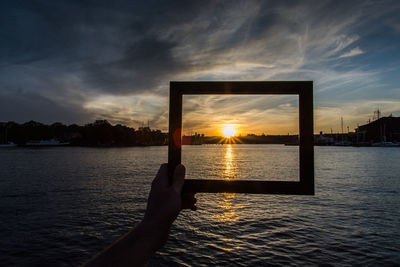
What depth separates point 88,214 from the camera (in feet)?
43.2

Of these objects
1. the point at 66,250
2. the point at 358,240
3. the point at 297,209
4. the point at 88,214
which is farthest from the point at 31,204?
the point at 358,240

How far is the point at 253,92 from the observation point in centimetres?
247

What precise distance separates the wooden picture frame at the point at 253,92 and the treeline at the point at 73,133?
182 meters

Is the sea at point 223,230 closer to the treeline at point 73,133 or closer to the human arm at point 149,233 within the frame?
the human arm at point 149,233

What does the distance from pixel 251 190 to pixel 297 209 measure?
46.9ft

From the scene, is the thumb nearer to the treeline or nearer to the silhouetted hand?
the silhouetted hand

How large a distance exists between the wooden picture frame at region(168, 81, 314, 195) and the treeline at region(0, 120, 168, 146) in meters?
182

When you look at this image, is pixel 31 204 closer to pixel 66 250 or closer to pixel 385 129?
pixel 66 250

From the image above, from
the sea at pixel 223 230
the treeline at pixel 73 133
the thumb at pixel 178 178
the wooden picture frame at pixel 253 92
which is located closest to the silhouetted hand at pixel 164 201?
the thumb at pixel 178 178

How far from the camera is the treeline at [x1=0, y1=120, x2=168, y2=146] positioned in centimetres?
16050

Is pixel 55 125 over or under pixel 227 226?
over

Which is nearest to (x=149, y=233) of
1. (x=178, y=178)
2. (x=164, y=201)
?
(x=164, y=201)

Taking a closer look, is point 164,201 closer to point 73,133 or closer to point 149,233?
point 149,233

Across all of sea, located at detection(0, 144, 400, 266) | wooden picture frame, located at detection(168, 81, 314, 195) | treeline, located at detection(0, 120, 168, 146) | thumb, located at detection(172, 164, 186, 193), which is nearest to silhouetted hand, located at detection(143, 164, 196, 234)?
thumb, located at detection(172, 164, 186, 193)
